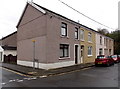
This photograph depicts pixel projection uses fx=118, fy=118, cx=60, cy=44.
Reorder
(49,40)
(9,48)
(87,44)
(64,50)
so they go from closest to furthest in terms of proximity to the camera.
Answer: (49,40) → (64,50) → (87,44) → (9,48)

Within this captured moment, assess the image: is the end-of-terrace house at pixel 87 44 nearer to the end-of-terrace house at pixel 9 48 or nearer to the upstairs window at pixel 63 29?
the upstairs window at pixel 63 29

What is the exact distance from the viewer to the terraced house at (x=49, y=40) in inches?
517

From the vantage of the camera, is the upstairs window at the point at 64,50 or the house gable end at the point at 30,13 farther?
the upstairs window at the point at 64,50

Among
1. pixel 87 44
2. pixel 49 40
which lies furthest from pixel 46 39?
pixel 87 44

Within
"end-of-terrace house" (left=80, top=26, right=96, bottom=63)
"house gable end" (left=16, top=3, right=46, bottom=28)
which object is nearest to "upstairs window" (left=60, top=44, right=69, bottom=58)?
"end-of-terrace house" (left=80, top=26, right=96, bottom=63)

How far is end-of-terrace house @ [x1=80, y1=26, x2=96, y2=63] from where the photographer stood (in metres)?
19.2

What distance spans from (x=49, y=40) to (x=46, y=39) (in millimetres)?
373

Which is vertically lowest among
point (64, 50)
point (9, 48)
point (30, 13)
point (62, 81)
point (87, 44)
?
point (62, 81)

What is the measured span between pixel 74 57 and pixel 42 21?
6.86 metres

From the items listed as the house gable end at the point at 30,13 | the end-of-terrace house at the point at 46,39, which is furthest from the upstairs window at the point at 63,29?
the house gable end at the point at 30,13

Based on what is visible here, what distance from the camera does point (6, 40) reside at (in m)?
32.2

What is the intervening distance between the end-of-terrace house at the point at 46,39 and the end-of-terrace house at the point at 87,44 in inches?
58.9

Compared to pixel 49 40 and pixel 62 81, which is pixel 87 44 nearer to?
pixel 49 40

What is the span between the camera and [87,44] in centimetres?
2048
